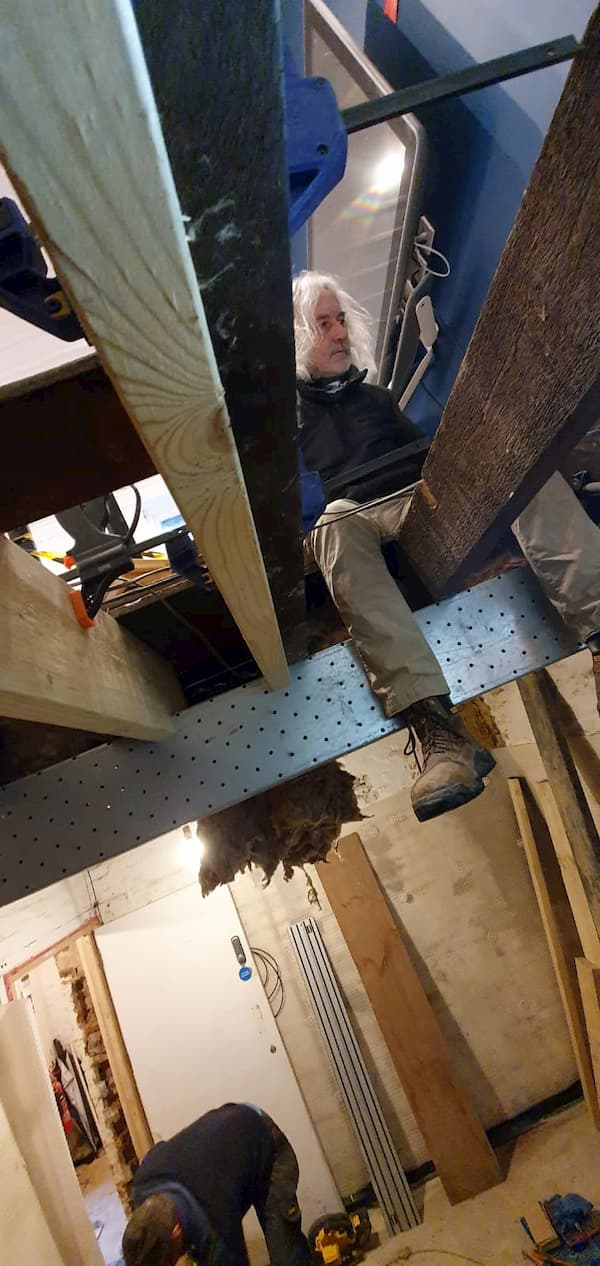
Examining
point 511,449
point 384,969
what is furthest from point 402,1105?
point 511,449

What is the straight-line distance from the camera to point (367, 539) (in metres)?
1.62

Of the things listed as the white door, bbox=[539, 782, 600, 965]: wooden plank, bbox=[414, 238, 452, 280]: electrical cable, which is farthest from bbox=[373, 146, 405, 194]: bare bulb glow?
the white door

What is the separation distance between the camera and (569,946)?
3033 millimetres

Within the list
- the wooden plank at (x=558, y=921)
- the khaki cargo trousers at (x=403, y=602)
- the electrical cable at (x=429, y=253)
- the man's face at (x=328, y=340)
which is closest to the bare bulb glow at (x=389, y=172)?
the electrical cable at (x=429, y=253)

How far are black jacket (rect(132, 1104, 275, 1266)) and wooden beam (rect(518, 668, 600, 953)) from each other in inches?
63.3

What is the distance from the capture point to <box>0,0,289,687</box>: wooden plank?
0.95 feet

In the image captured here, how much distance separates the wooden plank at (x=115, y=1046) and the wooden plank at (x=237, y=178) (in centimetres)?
391

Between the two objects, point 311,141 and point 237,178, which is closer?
point 237,178

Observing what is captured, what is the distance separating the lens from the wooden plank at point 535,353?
64cm

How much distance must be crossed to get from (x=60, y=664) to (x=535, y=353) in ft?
2.79

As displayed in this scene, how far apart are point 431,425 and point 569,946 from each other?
106 inches

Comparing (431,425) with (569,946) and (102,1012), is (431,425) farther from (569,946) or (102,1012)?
(102,1012)

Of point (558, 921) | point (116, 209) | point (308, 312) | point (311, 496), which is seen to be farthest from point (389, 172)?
point (558, 921)

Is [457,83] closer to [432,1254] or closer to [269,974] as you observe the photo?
[269,974]
